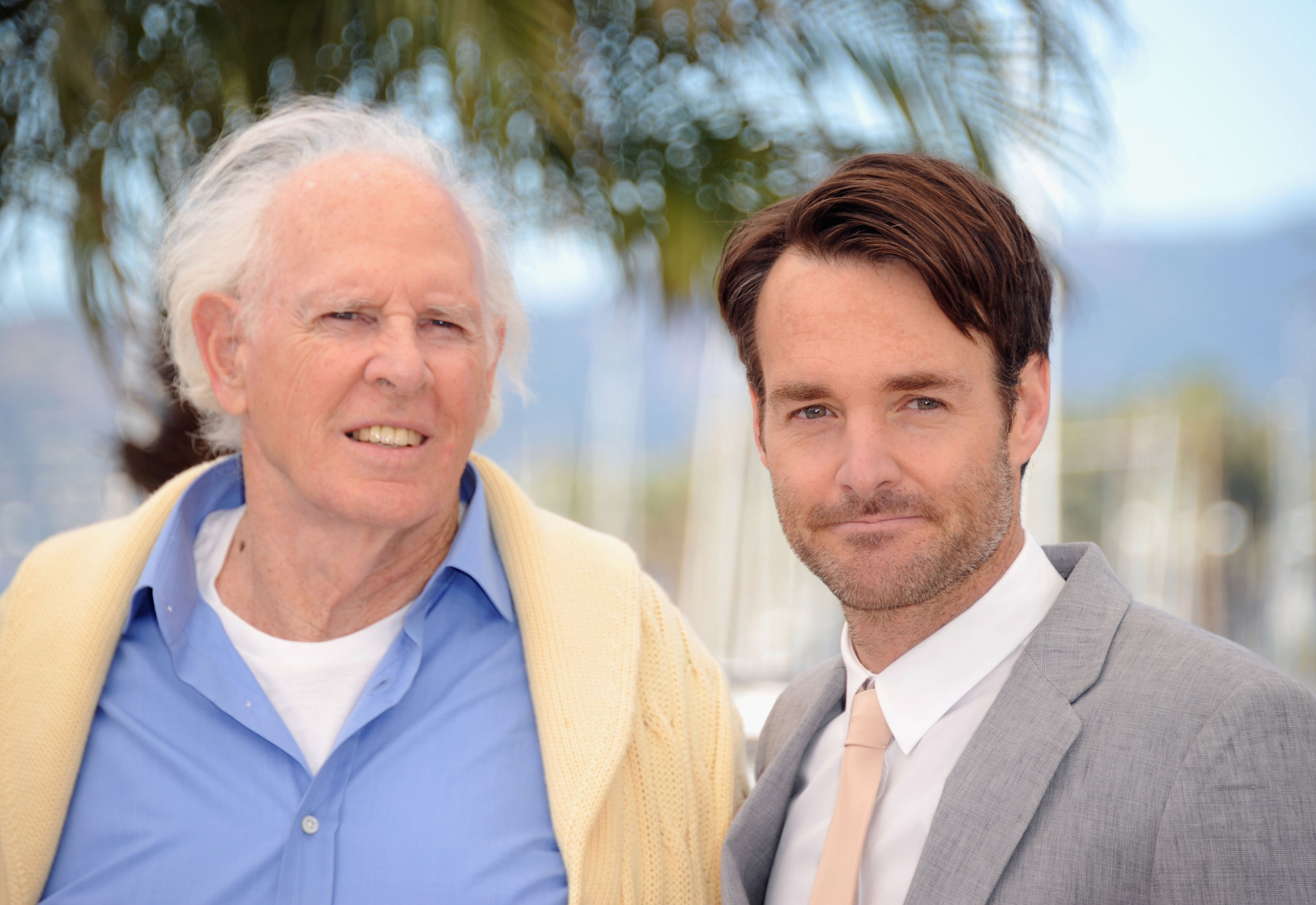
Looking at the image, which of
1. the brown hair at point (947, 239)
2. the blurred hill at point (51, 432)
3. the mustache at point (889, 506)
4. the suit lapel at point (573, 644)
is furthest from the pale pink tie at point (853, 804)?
the blurred hill at point (51, 432)

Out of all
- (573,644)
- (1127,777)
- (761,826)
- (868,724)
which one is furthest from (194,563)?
(1127,777)

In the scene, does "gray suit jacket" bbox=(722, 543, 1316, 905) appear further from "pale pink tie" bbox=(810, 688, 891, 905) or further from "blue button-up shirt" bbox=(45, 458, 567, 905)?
"blue button-up shirt" bbox=(45, 458, 567, 905)

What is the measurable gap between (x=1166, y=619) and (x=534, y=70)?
2461mm

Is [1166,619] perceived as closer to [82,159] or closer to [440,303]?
[440,303]

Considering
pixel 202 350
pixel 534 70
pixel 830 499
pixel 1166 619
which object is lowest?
pixel 1166 619

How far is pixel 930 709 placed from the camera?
1.68m

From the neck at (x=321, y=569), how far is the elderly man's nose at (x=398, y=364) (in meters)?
0.27

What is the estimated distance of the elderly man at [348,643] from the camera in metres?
1.85

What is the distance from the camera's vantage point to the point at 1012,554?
1761mm

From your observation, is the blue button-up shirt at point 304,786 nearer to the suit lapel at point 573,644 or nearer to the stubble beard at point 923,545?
the suit lapel at point 573,644

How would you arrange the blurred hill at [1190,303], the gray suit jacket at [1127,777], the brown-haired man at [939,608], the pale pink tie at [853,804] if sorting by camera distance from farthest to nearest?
the blurred hill at [1190,303] → the pale pink tie at [853,804] → the brown-haired man at [939,608] → the gray suit jacket at [1127,777]

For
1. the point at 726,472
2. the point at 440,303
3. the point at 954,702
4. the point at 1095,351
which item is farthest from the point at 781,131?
the point at 1095,351

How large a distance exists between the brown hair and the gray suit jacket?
0.40m

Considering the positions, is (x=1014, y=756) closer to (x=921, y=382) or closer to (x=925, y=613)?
(x=925, y=613)
